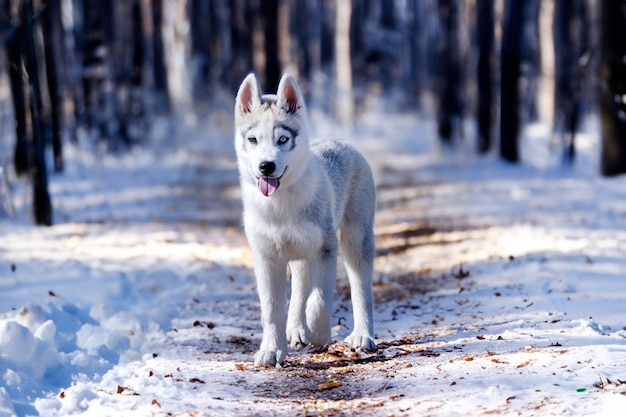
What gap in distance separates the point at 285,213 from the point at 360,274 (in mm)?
944

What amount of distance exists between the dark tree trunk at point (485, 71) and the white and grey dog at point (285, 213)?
56.1 ft

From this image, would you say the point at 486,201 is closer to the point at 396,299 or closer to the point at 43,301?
the point at 396,299

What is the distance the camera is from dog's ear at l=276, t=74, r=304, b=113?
5367mm

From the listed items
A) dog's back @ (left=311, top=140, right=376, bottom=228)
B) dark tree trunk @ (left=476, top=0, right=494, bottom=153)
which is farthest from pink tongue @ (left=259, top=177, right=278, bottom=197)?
dark tree trunk @ (left=476, top=0, right=494, bottom=153)

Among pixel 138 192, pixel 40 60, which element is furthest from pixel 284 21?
pixel 138 192

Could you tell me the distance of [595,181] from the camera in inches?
591

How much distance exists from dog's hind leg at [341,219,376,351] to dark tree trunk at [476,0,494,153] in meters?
16.8

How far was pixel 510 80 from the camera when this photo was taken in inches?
765

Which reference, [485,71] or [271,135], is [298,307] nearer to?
[271,135]

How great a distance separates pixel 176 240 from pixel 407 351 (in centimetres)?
565

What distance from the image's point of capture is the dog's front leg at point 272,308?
5.42 m

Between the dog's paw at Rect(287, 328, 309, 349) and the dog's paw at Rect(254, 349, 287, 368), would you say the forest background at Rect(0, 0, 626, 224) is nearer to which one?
the dog's paw at Rect(287, 328, 309, 349)

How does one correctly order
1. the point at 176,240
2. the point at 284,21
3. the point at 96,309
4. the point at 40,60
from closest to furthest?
the point at 96,309, the point at 176,240, the point at 40,60, the point at 284,21

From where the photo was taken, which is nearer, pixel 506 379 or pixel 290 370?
pixel 506 379
